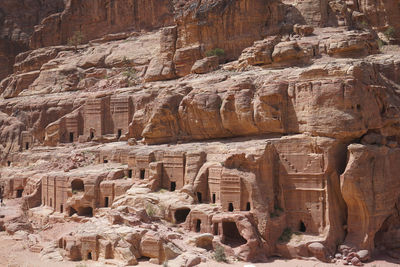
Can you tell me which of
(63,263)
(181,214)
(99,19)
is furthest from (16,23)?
(63,263)

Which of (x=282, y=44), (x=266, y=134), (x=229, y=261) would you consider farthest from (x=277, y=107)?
(x=229, y=261)

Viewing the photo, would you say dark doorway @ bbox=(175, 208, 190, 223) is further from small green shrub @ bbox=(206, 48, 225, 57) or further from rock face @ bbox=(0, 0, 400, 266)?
small green shrub @ bbox=(206, 48, 225, 57)

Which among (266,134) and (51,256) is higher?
(266,134)

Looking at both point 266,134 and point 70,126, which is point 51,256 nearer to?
point 266,134

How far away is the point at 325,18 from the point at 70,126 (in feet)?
88.2

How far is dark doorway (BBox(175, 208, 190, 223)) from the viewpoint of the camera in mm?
31567

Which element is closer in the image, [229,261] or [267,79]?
[229,261]

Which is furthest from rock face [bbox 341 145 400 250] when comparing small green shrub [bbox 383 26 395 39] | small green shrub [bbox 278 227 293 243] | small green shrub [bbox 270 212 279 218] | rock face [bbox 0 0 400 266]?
small green shrub [bbox 383 26 395 39]

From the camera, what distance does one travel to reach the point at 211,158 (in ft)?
109

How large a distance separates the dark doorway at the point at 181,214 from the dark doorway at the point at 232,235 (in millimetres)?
3186

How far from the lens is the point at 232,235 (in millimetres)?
30266

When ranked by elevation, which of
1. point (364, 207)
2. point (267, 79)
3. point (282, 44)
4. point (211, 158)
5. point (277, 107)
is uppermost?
point (282, 44)

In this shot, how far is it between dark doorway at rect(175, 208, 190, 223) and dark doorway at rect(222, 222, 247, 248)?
319cm

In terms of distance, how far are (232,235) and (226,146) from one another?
640cm
